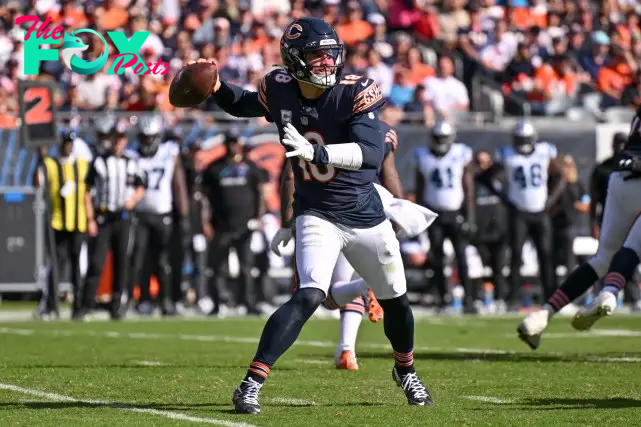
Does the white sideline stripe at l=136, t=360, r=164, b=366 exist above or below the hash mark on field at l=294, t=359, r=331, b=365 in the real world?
above

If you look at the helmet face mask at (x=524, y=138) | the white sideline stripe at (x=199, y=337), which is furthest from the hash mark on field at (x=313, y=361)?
the helmet face mask at (x=524, y=138)

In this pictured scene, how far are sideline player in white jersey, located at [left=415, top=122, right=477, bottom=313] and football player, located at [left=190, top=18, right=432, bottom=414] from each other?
9.61m

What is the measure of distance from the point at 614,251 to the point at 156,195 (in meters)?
7.43

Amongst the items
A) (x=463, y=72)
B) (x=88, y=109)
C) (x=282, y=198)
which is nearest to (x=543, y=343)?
(x=282, y=198)

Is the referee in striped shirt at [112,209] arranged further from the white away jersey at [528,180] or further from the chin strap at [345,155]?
the chin strap at [345,155]

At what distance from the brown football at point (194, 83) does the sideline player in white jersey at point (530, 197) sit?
10152 millimetres

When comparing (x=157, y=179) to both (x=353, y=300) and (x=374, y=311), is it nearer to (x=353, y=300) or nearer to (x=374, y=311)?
(x=353, y=300)

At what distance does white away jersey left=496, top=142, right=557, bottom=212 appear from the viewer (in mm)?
16562

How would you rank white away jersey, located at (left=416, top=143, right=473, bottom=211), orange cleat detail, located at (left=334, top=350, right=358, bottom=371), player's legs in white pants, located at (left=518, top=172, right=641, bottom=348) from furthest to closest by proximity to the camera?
1. white away jersey, located at (left=416, top=143, right=473, bottom=211)
2. player's legs in white pants, located at (left=518, top=172, right=641, bottom=348)
3. orange cleat detail, located at (left=334, top=350, right=358, bottom=371)

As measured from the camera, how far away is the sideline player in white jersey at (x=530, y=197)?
1655cm

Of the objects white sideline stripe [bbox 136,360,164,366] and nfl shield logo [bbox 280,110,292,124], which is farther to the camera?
white sideline stripe [bbox 136,360,164,366]

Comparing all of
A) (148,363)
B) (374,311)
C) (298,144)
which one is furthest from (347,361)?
(298,144)

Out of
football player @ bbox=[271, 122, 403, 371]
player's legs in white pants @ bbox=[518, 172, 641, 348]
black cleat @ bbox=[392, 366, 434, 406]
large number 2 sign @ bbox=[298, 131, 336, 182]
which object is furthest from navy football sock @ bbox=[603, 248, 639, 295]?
large number 2 sign @ bbox=[298, 131, 336, 182]

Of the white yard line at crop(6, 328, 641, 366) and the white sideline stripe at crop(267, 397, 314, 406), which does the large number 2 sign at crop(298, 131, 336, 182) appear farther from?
→ the white yard line at crop(6, 328, 641, 366)
